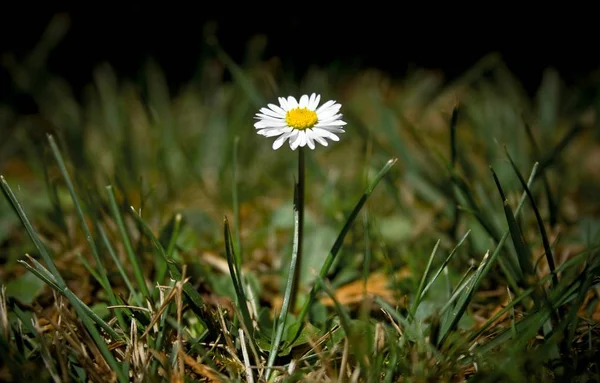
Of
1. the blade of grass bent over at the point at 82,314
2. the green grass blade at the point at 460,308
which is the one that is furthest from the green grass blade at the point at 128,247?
the green grass blade at the point at 460,308

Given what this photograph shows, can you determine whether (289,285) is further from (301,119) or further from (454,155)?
(454,155)

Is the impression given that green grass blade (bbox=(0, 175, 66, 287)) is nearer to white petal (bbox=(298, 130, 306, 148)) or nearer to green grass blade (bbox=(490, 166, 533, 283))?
white petal (bbox=(298, 130, 306, 148))

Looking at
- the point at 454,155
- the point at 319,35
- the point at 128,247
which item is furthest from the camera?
the point at 319,35

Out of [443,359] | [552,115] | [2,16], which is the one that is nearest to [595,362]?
[443,359]

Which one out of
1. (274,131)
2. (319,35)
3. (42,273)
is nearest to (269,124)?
(274,131)

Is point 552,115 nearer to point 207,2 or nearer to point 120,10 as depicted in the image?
point 207,2

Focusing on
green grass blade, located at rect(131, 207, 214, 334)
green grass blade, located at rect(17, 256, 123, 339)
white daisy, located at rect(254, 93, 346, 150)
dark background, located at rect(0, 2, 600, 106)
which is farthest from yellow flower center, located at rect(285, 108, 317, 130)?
dark background, located at rect(0, 2, 600, 106)
